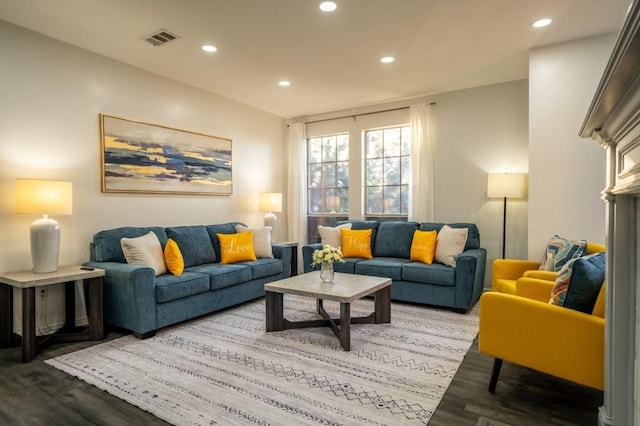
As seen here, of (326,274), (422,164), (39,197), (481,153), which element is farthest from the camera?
(422,164)

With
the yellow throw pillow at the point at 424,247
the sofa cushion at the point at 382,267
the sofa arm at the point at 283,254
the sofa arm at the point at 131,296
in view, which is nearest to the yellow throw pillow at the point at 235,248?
the sofa arm at the point at 283,254

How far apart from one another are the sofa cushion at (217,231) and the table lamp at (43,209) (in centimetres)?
166

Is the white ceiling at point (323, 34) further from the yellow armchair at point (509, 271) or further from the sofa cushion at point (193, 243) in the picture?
the yellow armchair at point (509, 271)

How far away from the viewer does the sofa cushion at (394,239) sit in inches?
187

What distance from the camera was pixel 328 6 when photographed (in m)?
2.79

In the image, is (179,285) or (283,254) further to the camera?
(283,254)

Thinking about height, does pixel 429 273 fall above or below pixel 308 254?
below

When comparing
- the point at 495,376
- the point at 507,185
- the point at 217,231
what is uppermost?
the point at 507,185

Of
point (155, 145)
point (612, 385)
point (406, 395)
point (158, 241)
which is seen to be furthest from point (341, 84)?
Result: point (612, 385)

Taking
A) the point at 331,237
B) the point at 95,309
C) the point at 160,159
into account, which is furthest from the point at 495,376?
the point at 160,159

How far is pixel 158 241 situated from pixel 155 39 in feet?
6.34

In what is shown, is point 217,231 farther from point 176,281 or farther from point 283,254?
point 176,281

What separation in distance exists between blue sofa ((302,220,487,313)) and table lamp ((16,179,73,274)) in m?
2.67

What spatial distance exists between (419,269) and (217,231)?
8.10 ft
